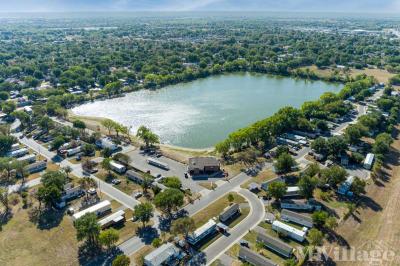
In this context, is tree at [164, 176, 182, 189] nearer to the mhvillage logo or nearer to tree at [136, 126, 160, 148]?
tree at [136, 126, 160, 148]

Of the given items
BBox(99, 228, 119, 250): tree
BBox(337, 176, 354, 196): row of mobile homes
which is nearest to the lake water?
BBox(337, 176, 354, 196): row of mobile homes

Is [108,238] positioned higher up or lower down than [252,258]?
higher up

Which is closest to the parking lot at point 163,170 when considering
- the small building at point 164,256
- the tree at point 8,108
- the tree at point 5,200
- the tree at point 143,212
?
the tree at point 143,212

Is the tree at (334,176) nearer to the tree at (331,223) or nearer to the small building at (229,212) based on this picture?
the tree at (331,223)

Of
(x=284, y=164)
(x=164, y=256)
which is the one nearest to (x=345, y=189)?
(x=284, y=164)

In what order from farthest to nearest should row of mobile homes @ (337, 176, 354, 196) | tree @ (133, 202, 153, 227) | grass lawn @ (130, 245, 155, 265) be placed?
row of mobile homes @ (337, 176, 354, 196), tree @ (133, 202, 153, 227), grass lawn @ (130, 245, 155, 265)

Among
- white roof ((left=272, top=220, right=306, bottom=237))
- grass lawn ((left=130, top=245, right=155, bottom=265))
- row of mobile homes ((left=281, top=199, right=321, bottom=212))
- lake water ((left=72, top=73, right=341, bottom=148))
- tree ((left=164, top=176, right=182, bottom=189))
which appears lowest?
lake water ((left=72, top=73, right=341, bottom=148))

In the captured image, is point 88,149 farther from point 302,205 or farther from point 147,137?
point 302,205
